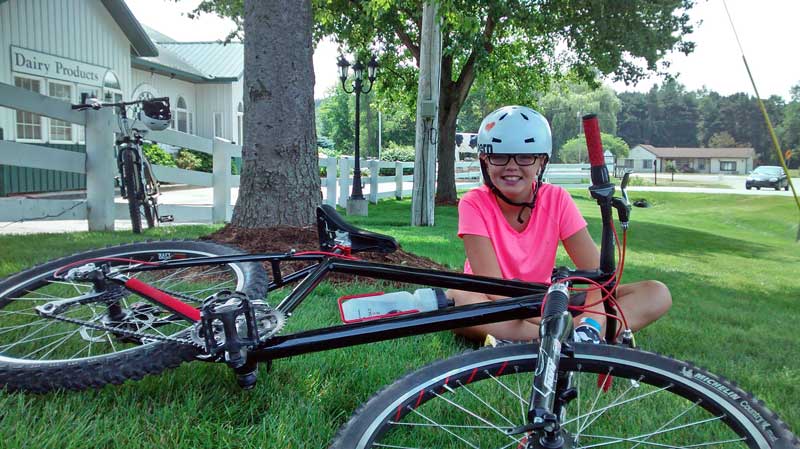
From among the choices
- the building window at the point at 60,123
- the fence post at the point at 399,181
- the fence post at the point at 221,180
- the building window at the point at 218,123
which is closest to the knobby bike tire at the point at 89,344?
the fence post at the point at 221,180

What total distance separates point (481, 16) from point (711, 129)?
306 ft

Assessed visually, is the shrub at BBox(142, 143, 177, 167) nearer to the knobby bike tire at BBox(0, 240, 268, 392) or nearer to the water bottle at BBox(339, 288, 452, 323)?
the knobby bike tire at BBox(0, 240, 268, 392)

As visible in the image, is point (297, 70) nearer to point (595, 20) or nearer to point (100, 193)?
point (100, 193)

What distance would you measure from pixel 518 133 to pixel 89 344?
2.06 metres

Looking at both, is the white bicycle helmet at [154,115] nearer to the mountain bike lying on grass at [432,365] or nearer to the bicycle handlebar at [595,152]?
the mountain bike lying on grass at [432,365]

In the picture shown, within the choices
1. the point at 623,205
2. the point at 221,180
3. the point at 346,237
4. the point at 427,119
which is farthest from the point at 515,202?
the point at 427,119

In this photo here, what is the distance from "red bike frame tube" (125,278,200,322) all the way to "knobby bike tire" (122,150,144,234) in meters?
5.49

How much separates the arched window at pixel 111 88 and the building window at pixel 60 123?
4.43ft

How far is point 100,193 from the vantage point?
731 centimetres

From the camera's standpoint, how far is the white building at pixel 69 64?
15273 millimetres

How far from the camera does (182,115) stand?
25.9 meters

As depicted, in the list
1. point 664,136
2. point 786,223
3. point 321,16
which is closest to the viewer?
point 321,16

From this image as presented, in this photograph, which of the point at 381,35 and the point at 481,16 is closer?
the point at 481,16

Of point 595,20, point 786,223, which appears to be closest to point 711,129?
point 786,223
